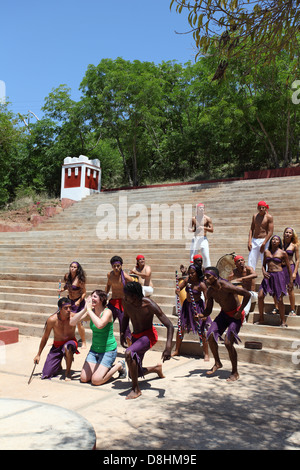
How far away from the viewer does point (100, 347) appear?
223 inches

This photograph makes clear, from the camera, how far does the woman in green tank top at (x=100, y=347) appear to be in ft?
17.9

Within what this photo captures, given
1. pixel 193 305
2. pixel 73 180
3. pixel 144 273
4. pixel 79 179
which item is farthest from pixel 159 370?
pixel 73 180

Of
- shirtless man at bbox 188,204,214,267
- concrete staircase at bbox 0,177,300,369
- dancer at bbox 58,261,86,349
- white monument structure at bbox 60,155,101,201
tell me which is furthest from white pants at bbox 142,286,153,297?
white monument structure at bbox 60,155,101,201

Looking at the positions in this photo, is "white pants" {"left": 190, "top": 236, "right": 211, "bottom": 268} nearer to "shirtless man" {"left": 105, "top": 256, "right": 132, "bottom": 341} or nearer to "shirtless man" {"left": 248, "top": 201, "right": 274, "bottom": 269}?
"shirtless man" {"left": 248, "top": 201, "right": 274, "bottom": 269}

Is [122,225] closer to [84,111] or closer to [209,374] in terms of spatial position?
[209,374]

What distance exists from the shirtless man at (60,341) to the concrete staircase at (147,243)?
5.80 feet

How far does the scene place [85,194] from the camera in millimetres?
20266

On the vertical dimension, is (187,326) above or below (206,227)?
below

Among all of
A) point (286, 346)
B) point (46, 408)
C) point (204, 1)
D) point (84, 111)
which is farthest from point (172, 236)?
point (84, 111)

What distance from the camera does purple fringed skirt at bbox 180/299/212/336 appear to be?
643cm

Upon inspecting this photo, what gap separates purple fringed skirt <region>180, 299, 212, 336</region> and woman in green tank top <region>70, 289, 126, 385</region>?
132 centimetres

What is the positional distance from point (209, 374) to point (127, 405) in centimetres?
147

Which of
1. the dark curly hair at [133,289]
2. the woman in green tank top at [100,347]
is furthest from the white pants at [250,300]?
the dark curly hair at [133,289]

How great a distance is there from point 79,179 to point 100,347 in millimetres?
15358
